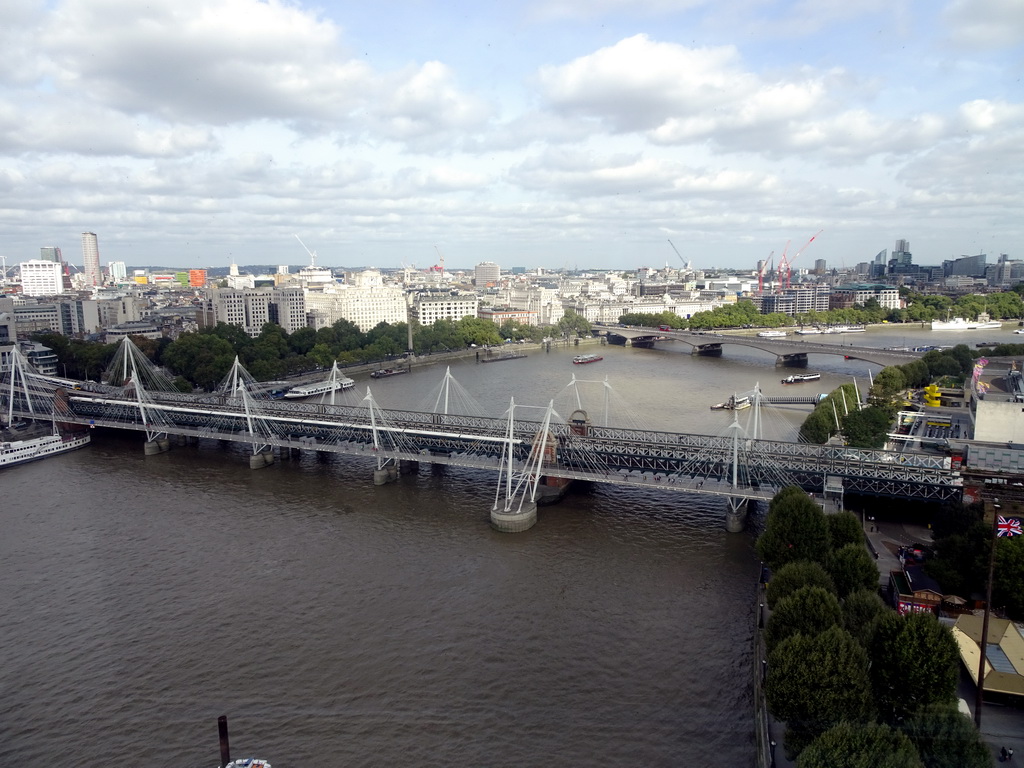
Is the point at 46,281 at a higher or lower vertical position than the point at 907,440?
higher

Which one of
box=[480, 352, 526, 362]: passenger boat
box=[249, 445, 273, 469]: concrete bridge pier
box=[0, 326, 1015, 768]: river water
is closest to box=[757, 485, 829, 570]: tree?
box=[0, 326, 1015, 768]: river water

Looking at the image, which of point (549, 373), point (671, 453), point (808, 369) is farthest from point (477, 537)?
point (808, 369)

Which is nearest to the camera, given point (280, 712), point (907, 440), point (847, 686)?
point (847, 686)

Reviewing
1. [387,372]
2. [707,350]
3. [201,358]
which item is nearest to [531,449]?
[201,358]

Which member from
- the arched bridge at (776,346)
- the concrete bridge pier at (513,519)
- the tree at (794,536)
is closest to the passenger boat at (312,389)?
the concrete bridge pier at (513,519)

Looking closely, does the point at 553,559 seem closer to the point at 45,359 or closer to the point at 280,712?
the point at 280,712
